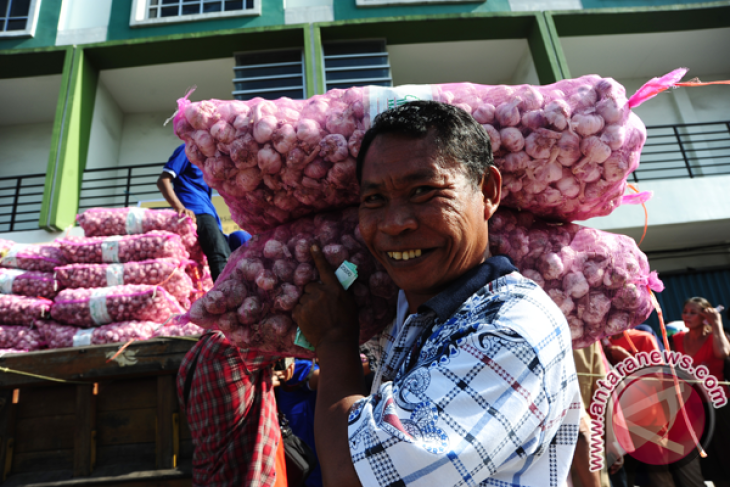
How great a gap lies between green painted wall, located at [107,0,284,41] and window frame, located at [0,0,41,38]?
1.11m

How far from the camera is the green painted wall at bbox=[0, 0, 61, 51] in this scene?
7258mm

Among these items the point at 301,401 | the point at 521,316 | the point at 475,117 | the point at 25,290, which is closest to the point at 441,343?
the point at 521,316

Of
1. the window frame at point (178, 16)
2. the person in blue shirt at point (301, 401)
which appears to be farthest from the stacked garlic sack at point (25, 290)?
the window frame at point (178, 16)

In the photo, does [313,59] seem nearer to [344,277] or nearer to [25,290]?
[25,290]

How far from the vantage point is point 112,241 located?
10.5 feet

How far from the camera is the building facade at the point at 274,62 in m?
6.87

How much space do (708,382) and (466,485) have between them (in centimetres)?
308

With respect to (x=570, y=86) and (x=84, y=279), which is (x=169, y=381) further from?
(x=570, y=86)

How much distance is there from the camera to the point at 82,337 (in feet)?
9.14

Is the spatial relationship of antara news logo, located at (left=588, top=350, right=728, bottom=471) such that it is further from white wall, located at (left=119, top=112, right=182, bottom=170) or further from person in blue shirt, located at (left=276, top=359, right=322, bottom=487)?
white wall, located at (left=119, top=112, right=182, bottom=170)

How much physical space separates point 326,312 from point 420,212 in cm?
32

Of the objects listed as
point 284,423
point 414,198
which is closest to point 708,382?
point 284,423

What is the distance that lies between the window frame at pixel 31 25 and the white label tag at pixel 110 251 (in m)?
6.26

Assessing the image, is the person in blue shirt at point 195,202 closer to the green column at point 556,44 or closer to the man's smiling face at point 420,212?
the man's smiling face at point 420,212
